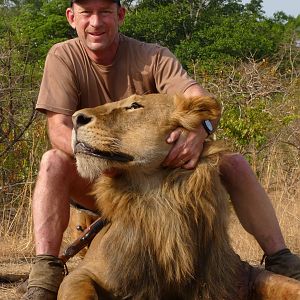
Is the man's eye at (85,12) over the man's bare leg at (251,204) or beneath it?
over

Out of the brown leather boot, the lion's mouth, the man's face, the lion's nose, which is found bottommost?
the brown leather boot

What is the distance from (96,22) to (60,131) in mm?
740

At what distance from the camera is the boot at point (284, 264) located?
412 cm

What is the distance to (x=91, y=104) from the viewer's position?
461 centimetres

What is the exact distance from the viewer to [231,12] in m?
32.8

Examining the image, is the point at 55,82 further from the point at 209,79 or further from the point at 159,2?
the point at 159,2

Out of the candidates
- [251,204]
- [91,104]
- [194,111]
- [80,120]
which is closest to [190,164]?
[194,111]

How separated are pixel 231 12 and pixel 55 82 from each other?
29183 mm

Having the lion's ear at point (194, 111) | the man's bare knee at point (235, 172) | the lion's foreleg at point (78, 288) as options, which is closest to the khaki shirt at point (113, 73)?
the man's bare knee at point (235, 172)

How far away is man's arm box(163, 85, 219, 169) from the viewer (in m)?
3.46

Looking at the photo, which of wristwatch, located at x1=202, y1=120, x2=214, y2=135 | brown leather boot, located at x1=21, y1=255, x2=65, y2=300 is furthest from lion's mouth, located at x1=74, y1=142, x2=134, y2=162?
brown leather boot, located at x1=21, y1=255, x2=65, y2=300

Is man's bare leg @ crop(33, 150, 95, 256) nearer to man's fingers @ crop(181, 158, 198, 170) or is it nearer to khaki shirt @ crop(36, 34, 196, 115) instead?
khaki shirt @ crop(36, 34, 196, 115)

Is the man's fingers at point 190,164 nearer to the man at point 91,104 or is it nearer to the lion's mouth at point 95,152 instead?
the man at point 91,104

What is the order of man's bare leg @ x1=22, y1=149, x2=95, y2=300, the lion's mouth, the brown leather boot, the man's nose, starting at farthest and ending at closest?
the man's nose
man's bare leg @ x1=22, y1=149, x2=95, y2=300
the brown leather boot
the lion's mouth
